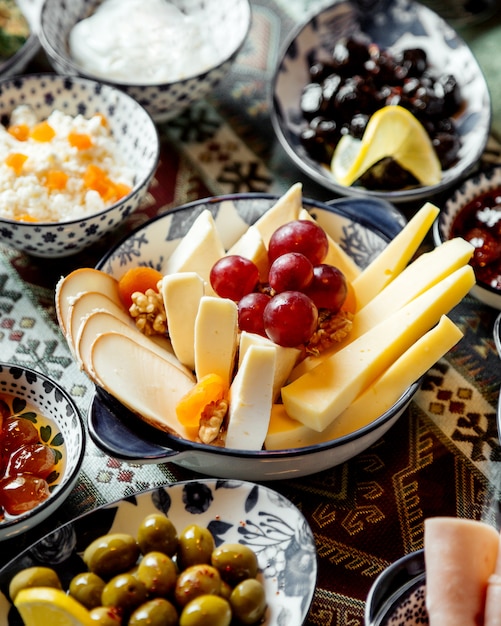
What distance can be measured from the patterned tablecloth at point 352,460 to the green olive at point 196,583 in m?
0.22

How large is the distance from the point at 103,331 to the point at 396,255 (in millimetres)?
556

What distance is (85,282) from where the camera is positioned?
4.29 feet

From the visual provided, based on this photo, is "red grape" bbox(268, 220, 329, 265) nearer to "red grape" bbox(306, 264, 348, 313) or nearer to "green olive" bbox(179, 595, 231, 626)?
"red grape" bbox(306, 264, 348, 313)

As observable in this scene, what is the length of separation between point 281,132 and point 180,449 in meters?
0.97

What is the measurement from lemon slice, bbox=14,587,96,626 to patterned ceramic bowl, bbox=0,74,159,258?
30.0 inches

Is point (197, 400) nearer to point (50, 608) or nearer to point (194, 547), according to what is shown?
point (194, 547)

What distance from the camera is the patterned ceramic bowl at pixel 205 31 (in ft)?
5.76

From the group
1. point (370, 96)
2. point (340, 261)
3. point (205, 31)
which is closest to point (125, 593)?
point (340, 261)

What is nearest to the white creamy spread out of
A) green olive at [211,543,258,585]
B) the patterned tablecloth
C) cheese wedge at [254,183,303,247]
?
the patterned tablecloth

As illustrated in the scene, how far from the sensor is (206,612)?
0.91 m

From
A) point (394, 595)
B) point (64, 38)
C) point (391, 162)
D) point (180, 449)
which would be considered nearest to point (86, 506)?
point (180, 449)

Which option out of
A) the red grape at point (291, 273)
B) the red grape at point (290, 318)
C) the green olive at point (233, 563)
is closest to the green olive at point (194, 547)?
the green olive at point (233, 563)

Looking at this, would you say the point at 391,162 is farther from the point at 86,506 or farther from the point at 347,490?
the point at 86,506

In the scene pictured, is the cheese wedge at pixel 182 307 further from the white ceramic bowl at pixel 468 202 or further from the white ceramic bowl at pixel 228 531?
the white ceramic bowl at pixel 468 202
